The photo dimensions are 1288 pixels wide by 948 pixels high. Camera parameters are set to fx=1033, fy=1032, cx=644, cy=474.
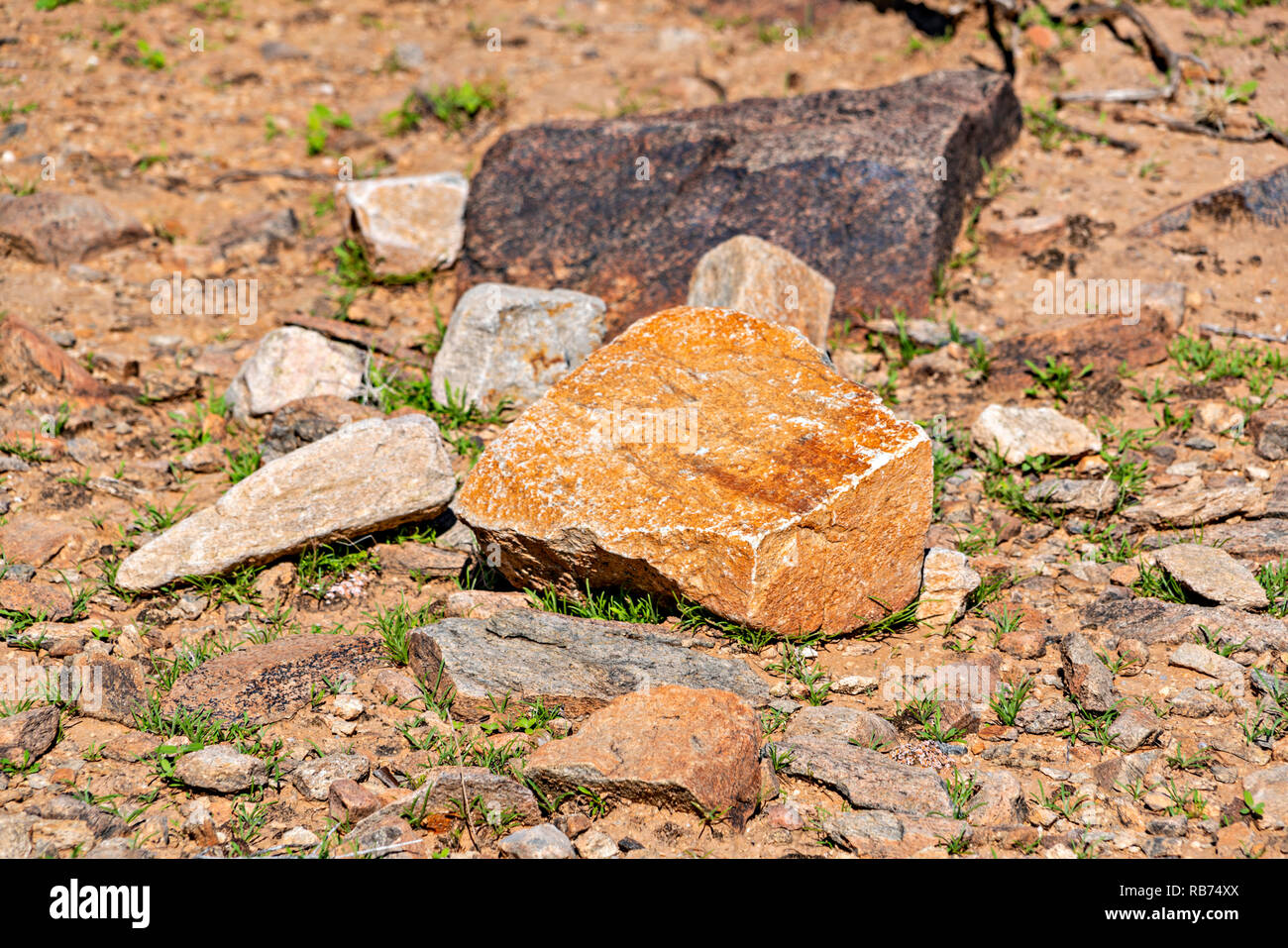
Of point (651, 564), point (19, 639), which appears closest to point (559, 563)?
point (651, 564)

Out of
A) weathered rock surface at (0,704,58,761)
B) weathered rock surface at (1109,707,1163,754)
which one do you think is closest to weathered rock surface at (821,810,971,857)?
weathered rock surface at (1109,707,1163,754)

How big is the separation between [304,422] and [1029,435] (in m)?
3.29

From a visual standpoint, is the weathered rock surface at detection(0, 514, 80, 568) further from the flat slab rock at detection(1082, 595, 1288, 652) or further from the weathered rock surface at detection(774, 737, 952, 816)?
the flat slab rock at detection(1082, 595, 1288, 652)

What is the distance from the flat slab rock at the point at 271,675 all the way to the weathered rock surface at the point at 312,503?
48 cm

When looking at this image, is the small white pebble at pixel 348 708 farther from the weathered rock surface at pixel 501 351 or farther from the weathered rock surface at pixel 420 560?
the weathered rock surface at pixel 501 351

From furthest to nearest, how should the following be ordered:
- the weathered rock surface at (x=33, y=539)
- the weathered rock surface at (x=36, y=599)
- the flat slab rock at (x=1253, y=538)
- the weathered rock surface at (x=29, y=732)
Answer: the weathered rock surface at (x=33, y=539) < the flat slab rock at (x=1253, y=538) < the weathered rock surface at (x=36, y=599) < the weathered rock surface at (x=29, y=732)

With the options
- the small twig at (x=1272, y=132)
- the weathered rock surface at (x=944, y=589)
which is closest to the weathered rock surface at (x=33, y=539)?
the weathered rock surface at (x=944, y=589)

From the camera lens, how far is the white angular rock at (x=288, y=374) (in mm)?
5027

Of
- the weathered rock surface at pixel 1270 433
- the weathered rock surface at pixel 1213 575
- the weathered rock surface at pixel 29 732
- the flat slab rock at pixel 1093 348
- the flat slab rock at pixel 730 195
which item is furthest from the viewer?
the flat slab rock at pixel 730 195

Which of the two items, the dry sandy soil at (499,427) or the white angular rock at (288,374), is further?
the white angular rock at (288,374)

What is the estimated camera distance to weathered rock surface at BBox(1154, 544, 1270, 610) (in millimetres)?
3641

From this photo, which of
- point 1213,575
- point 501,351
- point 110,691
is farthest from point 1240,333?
point 110,691

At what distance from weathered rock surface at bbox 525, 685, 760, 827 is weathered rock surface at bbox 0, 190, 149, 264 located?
492cm

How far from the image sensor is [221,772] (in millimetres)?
3008
